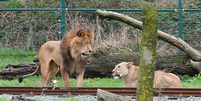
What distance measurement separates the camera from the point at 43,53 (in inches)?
260

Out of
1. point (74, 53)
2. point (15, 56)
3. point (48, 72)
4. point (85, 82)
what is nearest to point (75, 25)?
point (15, 56)

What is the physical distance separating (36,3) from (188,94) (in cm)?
832

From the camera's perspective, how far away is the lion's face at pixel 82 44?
5.86 m

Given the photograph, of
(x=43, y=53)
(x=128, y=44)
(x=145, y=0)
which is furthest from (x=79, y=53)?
(x=128, y=44)

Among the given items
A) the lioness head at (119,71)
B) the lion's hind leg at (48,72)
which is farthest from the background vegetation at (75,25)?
the lioness head at (119,71)

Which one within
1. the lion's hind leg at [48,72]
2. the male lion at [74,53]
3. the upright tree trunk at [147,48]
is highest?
the upright tree trunk at [147,48]

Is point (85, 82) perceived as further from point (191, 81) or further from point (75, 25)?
point (75, 25)

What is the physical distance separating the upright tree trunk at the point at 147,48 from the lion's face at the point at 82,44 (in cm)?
311

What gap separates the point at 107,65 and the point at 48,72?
1733 mm

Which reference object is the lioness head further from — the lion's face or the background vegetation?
the background vegetation

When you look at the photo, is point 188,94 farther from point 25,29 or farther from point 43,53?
point 25,29

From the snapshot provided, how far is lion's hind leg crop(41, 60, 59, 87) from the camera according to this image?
6.50 m

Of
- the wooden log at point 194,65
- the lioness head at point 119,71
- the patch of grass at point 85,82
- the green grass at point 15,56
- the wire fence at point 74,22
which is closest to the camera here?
the lioness head at point 119,71

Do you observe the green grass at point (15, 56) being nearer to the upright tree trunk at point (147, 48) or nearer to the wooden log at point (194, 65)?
the wooden log at point (194, 65)
